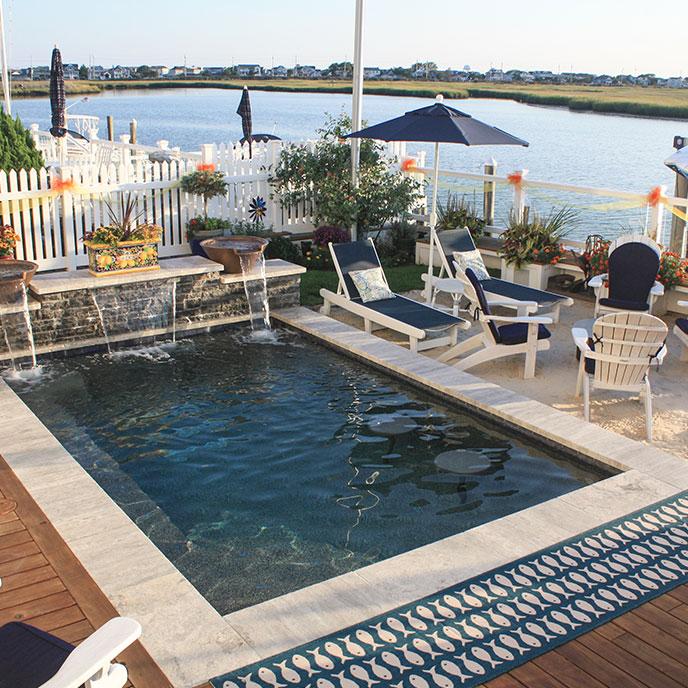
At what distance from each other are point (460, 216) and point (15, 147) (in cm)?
583

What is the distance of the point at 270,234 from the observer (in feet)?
39.1

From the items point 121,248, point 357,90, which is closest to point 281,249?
point 357,90

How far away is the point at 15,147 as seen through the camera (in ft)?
34.9

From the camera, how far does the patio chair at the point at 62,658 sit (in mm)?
2582

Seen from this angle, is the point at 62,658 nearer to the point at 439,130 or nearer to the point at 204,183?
the point at 439,130

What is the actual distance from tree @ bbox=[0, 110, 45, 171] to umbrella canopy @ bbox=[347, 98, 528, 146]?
4163 millimetres

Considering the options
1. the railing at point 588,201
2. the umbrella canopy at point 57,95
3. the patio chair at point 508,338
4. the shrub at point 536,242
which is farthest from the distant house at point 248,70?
the patio chair at point 508,338

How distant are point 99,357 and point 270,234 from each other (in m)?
3.89

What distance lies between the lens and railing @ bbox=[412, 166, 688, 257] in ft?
34.0

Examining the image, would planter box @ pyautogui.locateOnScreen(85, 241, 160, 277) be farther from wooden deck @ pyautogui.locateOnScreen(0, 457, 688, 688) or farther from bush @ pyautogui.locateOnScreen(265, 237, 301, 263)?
wooden deck @ pyautogui.locateOnScreen(0, 457, 688, 688)

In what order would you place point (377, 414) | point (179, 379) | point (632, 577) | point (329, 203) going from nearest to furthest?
point (632, 577)
point (377, 414)
point (179, 379)
point (329, 203)

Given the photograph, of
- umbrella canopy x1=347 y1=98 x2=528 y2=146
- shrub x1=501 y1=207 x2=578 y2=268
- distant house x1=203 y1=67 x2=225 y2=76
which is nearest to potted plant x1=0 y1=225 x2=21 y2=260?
umbrella canopy x1=347 y1=98 x2=528 y2=146

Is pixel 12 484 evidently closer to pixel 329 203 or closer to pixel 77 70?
pixel 329 203

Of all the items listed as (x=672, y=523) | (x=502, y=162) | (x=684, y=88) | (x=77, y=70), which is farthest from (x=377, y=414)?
(x=77, y=70)
